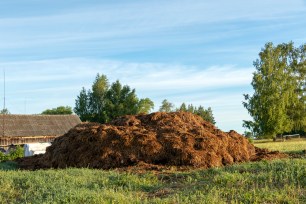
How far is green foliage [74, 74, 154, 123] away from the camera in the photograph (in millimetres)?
60228

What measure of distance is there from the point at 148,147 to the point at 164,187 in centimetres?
441

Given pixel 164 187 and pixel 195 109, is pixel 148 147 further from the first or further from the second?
pixel 195 109

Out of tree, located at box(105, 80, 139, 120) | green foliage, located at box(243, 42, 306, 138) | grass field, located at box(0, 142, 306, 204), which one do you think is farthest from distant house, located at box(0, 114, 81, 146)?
grass field, located at box(0, 142, 306, 204)

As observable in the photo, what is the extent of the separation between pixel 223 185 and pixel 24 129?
114ft

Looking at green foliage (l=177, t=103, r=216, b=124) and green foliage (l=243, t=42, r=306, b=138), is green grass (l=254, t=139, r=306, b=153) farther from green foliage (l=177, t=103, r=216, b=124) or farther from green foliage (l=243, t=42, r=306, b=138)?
green foliage (l=177, t=103, r=216, b=124)

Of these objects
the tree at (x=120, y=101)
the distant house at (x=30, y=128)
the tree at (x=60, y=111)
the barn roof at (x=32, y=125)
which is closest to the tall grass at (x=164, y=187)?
the distant house at (x=30, y=128)

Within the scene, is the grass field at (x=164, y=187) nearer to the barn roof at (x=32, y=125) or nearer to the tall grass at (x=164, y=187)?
the tall grass at (x=164, y=187)

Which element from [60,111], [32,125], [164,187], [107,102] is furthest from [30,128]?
[60,111]

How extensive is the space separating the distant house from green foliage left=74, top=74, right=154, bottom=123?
1448 cm

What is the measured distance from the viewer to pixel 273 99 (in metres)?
44.0

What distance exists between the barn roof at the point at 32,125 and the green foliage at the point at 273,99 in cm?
2076

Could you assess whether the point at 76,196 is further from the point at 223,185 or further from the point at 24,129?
the point at 24,129

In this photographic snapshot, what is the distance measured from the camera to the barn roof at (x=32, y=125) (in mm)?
39281

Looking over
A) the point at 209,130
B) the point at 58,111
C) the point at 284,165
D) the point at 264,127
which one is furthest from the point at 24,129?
the point at 58,111
